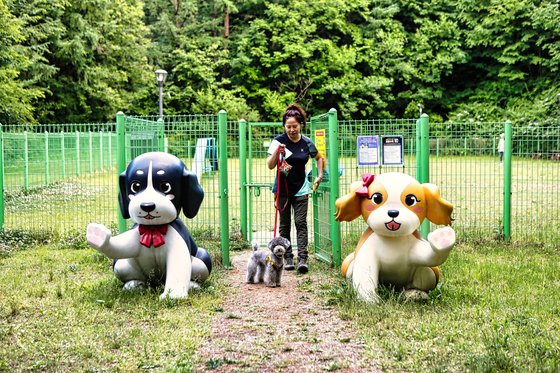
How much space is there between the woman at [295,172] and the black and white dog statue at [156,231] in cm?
128

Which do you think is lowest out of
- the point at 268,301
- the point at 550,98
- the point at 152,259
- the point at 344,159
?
the point at 268,301

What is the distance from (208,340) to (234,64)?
32259 millimetres

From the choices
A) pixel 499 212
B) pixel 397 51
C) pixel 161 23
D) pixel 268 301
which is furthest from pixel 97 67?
pixel 268 301

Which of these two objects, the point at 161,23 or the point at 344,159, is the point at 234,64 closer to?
the point at 161,23

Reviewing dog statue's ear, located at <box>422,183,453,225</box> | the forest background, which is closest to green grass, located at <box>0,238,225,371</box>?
dog statue's ear, located at <box>422,183,453,225</box>

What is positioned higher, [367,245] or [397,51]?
[397,51]

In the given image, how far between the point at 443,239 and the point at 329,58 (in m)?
31.9

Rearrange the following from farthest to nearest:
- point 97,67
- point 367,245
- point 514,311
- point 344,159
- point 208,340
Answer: point 97,67 → point 344,159 → point 367,245 → point 514,311 → point 208,340

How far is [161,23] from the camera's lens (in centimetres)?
3625

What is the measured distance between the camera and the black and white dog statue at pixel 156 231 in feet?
19.3

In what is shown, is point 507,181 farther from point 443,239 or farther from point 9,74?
point 9,74

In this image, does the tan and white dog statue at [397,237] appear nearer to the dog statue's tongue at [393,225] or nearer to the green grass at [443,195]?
the dog statue's tongue at [393,225]

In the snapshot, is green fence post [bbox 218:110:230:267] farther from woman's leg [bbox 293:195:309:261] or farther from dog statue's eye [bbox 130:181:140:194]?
dog statue's eye [bbox 130:181:140:194]

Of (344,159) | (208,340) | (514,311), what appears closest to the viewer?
(208,340)
